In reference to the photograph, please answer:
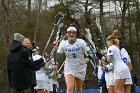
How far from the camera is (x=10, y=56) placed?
425 inches

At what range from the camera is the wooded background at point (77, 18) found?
3647 cm

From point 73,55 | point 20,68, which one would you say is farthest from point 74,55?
point 20,68

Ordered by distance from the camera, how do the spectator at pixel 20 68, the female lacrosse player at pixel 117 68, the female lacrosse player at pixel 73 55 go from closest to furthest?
1. the spectator at pixel 20 68
2. the female lacrosse player at pixel 117 68
3. the female lacrosse player at pixel 73 55

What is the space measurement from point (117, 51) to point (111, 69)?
64cm

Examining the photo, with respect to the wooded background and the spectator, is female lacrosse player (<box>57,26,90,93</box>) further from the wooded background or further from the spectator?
the wooded background

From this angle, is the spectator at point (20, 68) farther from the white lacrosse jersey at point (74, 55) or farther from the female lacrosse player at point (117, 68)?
the female lacrosse player at point (117, 68)

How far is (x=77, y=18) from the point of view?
128 ft

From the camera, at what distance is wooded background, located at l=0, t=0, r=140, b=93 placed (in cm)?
3647

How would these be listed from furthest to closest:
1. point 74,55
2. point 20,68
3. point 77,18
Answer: point 77,18 < point 74,55 < point 20,68

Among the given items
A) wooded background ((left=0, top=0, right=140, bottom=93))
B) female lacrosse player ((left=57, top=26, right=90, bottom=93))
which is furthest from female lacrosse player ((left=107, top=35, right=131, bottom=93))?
wooded background ((left=0, top=0, right=140, bottom=93))

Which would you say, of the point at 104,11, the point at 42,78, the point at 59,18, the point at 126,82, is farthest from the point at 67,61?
the point at 104,11

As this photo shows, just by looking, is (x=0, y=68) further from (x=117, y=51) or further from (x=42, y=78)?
(x=117, y=51)

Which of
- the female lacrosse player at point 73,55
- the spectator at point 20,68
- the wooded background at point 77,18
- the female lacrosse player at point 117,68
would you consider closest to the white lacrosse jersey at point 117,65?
the female lacrosse player at point 117,68

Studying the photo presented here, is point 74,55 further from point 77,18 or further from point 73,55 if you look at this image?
point 77,18
